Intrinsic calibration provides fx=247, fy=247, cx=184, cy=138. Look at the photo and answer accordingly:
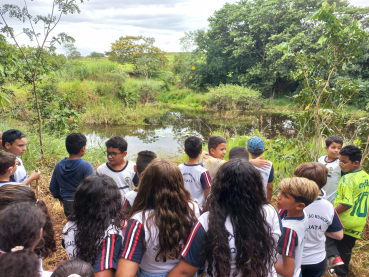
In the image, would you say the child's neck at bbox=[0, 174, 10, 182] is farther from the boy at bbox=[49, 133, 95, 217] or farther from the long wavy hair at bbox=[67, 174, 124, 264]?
the long wavy hair at bbox=[67, 174, 124, 264]

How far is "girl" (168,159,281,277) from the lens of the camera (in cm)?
127

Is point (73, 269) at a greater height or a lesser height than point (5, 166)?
lesser

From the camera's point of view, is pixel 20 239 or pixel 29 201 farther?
pixel 29 201

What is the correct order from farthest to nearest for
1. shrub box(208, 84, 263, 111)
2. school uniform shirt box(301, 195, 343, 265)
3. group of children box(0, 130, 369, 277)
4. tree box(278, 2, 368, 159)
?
shrub box(208, 84, 263, 111), tree box(278, 2, 368, 159), school uniform shirt box(301, 195, 343, 265), group of children box(0, 130, 369, 277)

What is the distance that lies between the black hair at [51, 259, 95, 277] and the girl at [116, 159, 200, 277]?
269 mm

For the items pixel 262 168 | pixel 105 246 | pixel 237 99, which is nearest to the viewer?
pixel 105 246

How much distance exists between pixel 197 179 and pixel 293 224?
1.08 meters

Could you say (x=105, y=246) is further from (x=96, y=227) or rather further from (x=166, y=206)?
(x=166, y=206)

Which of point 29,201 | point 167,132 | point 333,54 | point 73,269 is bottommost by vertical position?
point 167,132

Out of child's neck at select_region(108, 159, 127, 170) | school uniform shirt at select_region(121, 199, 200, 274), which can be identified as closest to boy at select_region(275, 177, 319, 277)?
school uniform shirt at select_region(121, 199, 200, 274)

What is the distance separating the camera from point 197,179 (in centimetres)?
248

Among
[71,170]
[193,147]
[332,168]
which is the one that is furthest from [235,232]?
[332,168]

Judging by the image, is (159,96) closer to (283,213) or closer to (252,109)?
(252,109)

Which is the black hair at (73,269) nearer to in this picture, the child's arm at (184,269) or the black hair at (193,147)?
the child's arm at (184,269)
